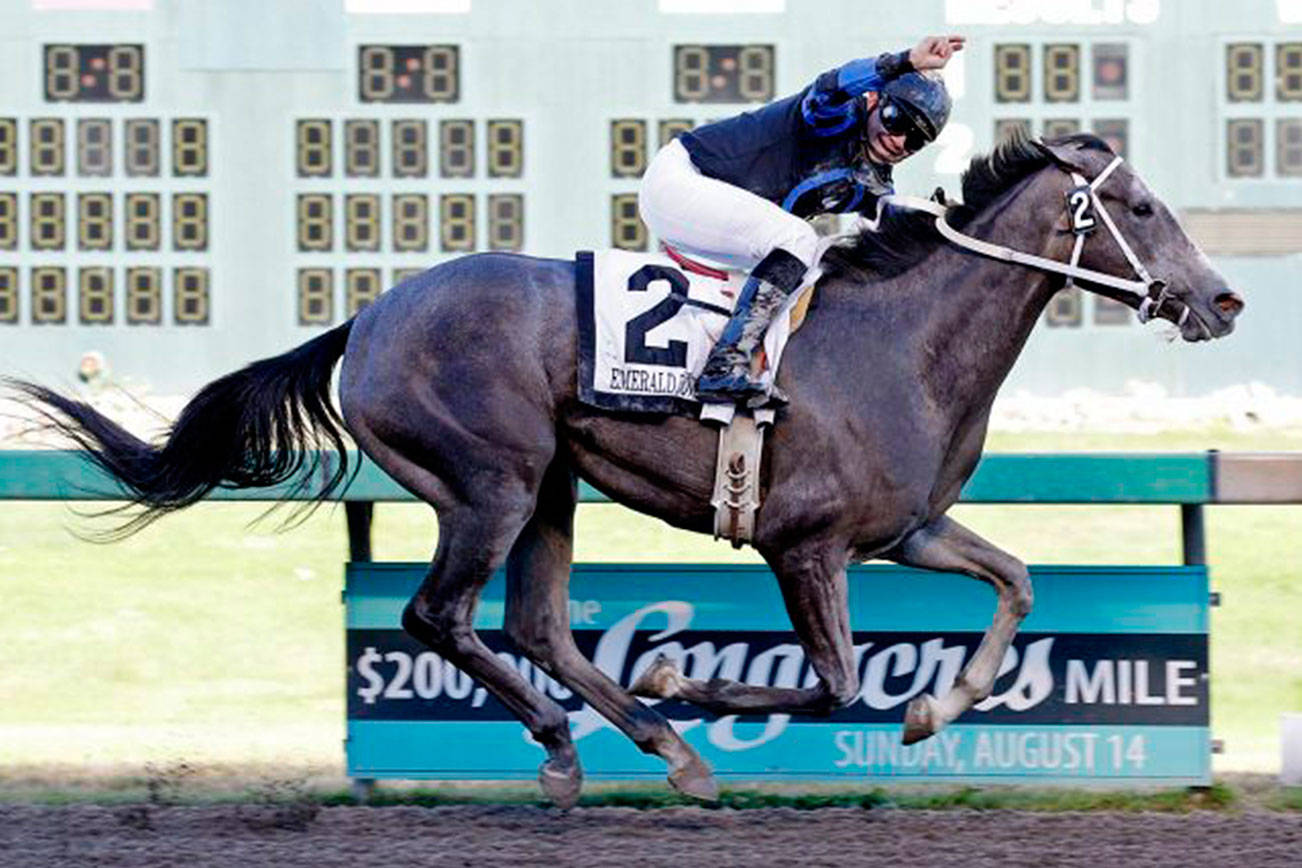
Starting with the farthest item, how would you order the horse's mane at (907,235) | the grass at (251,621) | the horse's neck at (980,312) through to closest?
the grass at (251,621) < the horse's mane at (907,235) < the horse's neck at (980,312)

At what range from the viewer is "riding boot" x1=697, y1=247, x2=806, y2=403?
5.54 meters

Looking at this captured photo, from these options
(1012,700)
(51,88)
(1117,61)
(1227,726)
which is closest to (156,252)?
(51,88)

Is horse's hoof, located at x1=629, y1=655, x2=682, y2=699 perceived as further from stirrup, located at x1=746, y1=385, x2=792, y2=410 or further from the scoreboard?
the scoreboard

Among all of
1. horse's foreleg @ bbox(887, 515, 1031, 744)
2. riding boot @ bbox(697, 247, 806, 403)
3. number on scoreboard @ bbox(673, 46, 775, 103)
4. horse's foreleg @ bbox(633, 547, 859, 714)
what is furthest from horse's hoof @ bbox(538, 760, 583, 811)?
number on scoreboard @ bbox(673, 46, 775, 103)

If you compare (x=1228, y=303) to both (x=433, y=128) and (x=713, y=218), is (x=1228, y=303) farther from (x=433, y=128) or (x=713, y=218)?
(x=433, y=128)

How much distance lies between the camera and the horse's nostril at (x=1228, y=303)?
5.66 meters

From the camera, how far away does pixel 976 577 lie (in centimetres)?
582

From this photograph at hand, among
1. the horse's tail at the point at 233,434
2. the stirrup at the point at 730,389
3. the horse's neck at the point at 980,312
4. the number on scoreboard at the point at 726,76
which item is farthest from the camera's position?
the number on scoreboard at the point at 726,76

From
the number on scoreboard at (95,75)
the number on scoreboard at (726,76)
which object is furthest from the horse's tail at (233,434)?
the number on scoreboard at (95,75)

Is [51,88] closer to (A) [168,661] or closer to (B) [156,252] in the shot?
(B) [156,252]

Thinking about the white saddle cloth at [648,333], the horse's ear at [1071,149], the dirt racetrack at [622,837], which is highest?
the horse's ear at [1071,149]

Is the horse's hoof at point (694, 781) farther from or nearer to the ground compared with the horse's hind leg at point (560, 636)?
nearer to the ground

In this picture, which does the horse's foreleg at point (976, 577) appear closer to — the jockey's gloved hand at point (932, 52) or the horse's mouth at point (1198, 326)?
the horse's mouth at point (1198, 326)

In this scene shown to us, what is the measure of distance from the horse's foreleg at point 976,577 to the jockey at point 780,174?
2.05ft
